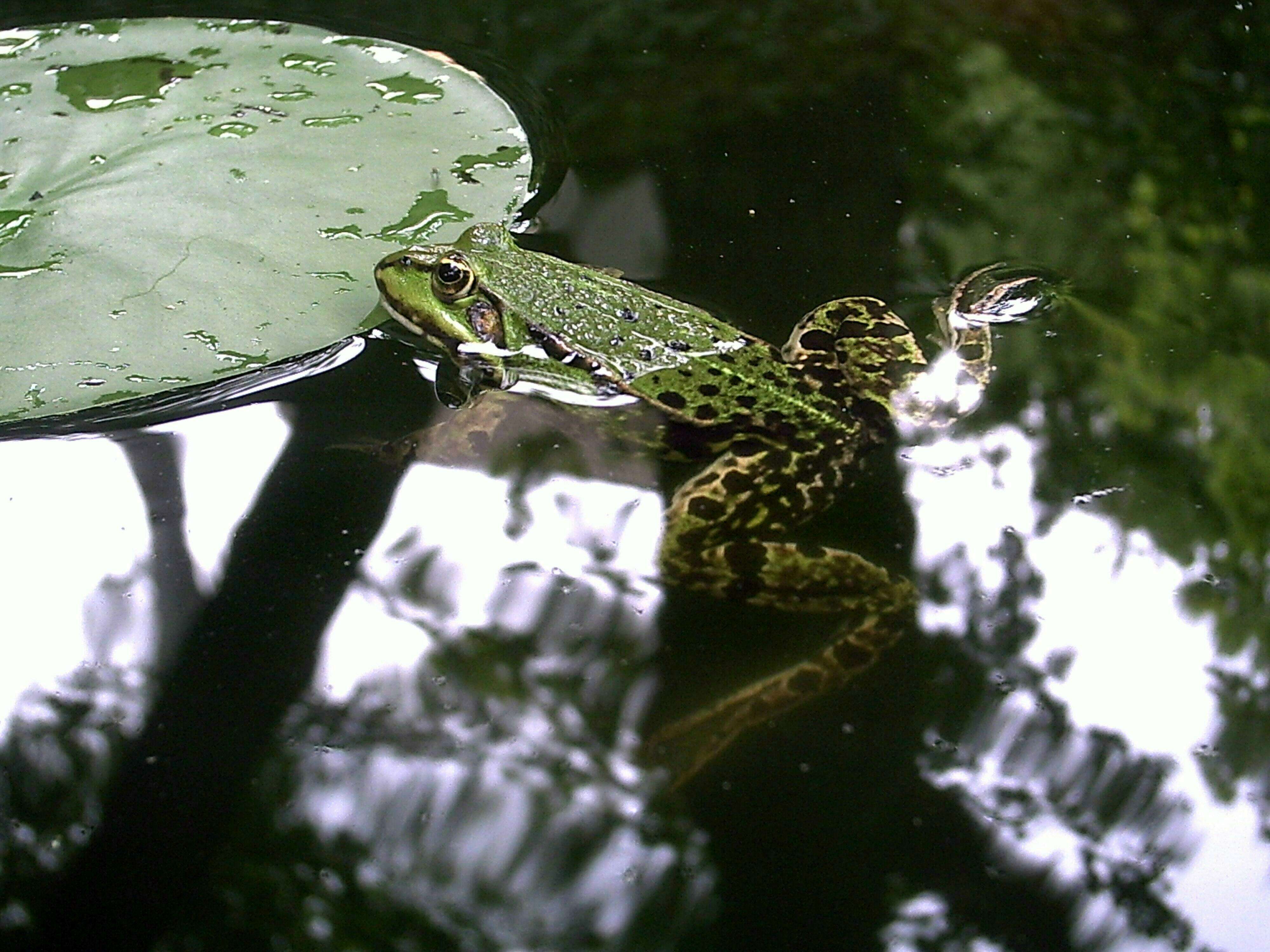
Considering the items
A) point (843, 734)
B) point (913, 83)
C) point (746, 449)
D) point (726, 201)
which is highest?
point (913, 83)

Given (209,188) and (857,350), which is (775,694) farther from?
(209,188)

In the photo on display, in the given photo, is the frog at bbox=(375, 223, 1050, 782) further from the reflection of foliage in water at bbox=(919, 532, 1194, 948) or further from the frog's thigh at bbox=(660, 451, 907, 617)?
the reflection of foliage in water at bbox=(919, 532, 1194, 948)

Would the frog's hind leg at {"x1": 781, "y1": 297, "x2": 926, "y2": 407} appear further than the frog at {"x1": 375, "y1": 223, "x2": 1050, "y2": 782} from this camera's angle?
Yes

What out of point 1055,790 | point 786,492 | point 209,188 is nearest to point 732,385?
point 786,492

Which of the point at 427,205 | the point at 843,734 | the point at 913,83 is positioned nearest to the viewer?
the point at 843,734

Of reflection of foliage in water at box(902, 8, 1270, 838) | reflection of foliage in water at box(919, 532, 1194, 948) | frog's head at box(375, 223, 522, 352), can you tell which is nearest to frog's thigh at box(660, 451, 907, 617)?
reflection of foliage in water at box(919, 532, 1194, 948)

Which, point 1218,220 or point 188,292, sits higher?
point 1218,220

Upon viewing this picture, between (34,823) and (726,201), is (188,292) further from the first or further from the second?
(726,201)

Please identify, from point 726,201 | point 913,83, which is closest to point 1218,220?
point 913,83
